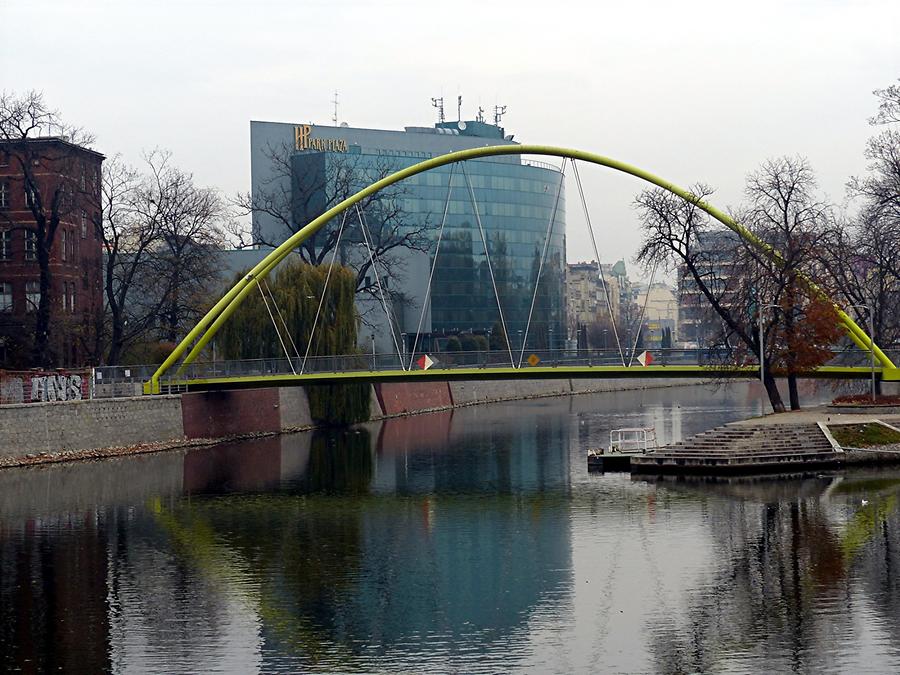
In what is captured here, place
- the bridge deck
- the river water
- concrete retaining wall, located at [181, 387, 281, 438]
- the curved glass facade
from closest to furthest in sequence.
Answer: the river water < the bridge deck < concrete retaining wall, located at [181, 387, 281, 438] < the curved glass facade

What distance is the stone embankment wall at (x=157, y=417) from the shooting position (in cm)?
5678

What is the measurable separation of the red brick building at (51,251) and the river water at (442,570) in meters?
17.3

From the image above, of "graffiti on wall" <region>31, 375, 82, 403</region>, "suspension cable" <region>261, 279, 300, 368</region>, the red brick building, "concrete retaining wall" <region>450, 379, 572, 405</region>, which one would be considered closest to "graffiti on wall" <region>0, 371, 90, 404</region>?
"graffiti on wall" <region>31, 375, 82, 403</region>

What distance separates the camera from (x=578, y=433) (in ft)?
237

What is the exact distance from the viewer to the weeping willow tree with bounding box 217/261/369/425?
7269 cm

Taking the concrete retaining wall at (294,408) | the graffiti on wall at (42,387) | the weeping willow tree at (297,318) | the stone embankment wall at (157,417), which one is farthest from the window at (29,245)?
the graffiti on wall at (42,387)

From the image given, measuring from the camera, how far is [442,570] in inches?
1347

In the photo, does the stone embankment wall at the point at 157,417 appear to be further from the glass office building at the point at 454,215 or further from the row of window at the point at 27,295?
the glass office building at the point at 454,215

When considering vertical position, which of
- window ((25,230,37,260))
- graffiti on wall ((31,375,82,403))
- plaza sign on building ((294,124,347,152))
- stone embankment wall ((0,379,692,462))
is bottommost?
stone embankment wall ((0,379,692,462))

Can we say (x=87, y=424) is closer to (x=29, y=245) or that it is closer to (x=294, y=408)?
(x=294, y=408)

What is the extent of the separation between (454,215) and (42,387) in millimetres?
64649

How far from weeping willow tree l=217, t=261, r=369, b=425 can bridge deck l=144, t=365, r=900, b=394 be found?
6.75m

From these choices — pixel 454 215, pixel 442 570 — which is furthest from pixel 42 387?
pixel 454 215

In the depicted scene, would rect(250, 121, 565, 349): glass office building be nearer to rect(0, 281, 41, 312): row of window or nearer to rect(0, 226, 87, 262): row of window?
rect(0, 226, 87, 262): row of window
